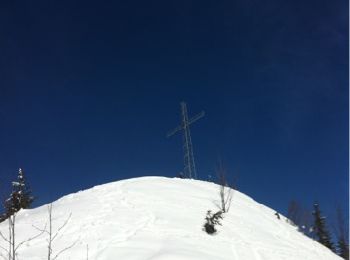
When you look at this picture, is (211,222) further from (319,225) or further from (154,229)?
(319,225)

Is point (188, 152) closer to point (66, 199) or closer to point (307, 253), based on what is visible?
point (66, 199)

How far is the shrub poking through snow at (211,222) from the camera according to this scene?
14109 mm

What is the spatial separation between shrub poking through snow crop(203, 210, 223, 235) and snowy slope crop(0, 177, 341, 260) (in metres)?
0.24

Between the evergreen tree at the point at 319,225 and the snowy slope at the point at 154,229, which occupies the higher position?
the evergreen tree at the point at 319,225

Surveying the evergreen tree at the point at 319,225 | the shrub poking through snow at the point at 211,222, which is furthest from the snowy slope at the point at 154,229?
the evergreen tree at the point at 319,225

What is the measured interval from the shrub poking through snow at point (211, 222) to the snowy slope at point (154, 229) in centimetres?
24

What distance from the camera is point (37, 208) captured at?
57.2ft

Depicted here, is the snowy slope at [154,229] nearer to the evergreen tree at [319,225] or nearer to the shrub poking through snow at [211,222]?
the shrub poking through snow at [211,222]

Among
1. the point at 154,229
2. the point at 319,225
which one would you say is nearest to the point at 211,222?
the point at 154,229

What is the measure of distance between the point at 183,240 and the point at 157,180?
368 inches

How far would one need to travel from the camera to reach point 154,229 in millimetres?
13070

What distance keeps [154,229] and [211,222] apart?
2449 mm

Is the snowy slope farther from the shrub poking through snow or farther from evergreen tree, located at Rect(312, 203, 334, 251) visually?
evergreen tree, located at Rect(312, 203, 334, 251)

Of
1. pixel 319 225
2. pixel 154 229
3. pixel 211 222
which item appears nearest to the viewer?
pixel 154 229
